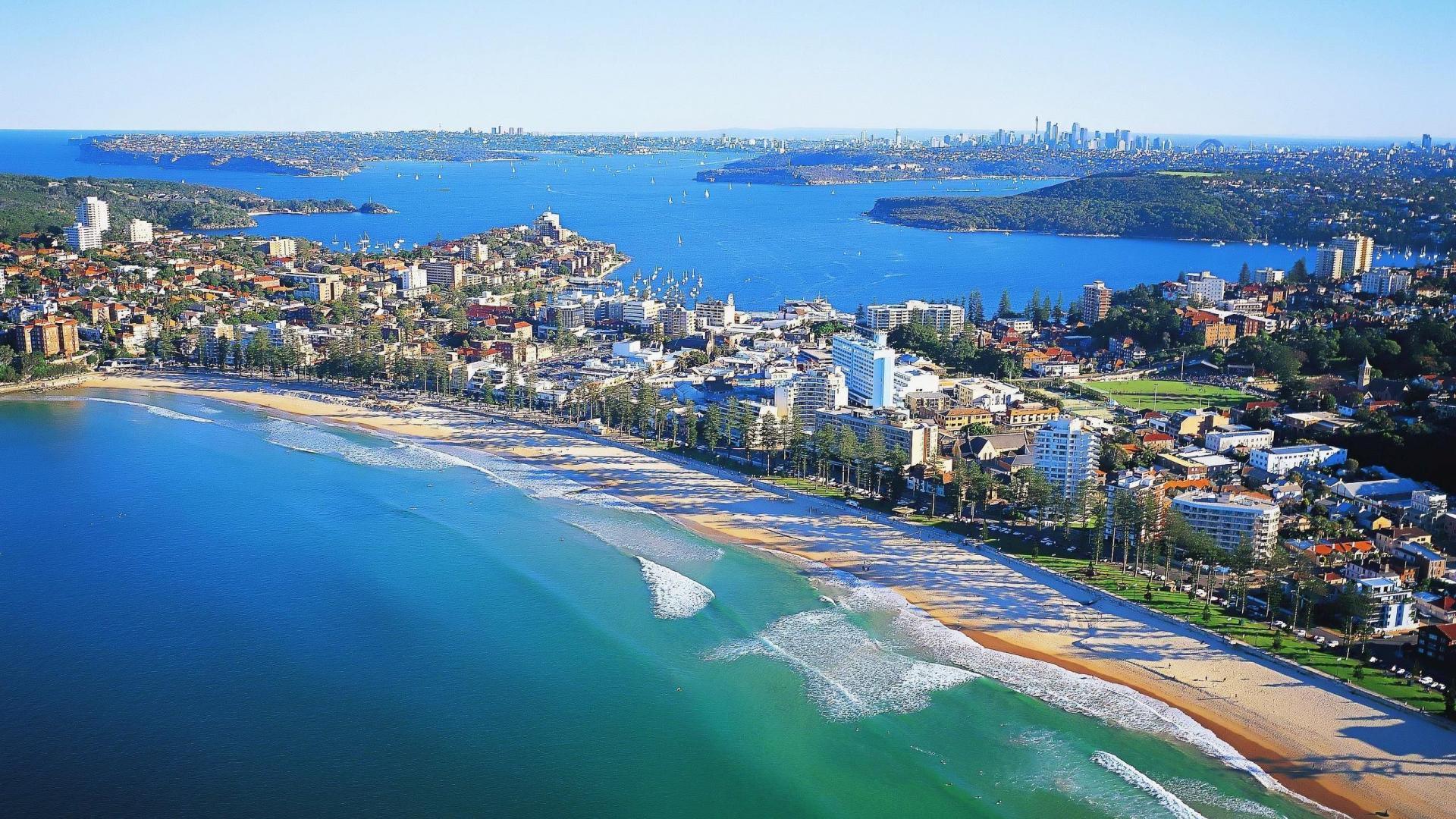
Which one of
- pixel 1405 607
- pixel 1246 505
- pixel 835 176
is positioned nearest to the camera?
pixel 1405 607

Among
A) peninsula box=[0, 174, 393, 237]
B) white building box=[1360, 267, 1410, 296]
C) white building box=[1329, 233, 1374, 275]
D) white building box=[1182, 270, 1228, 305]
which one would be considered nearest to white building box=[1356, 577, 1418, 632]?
white building box=[1360, 267, 1410, 296]

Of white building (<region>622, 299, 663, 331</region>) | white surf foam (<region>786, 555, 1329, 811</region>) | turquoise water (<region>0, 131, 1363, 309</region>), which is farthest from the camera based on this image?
turquoise water (<region>0, 131, 1363, 309</region>)

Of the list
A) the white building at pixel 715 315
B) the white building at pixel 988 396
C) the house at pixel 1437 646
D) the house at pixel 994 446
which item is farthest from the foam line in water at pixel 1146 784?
the white building at pixel 715 315

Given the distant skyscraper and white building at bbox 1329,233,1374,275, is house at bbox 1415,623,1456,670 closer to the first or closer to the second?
the distant skyscraper

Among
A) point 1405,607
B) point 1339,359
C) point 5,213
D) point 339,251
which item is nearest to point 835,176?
point 339,251

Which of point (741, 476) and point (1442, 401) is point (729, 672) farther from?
point (1442, 401)

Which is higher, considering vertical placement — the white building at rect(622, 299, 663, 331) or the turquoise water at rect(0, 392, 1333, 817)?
the white building at rect(622, 299, 663, 331)
